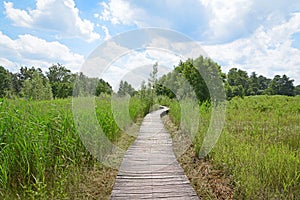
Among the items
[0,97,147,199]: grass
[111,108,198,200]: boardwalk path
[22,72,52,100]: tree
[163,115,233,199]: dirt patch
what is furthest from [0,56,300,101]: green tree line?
[163,115,233,199]: dirt patch

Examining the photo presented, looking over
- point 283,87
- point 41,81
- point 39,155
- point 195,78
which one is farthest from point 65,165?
point 283,87

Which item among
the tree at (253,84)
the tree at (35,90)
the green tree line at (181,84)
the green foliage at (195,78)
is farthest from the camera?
the tree at (253,84)

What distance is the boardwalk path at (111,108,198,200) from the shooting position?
9.91ft

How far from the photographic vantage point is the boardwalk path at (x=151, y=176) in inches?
119

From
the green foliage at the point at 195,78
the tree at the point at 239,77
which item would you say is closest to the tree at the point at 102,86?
the green foliage at the point at 195,78

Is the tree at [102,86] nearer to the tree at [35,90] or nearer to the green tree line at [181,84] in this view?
the green tree line at [181,84]

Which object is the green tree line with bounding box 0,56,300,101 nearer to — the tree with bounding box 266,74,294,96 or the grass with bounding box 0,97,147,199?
the tree with bounding box 266,74,294,96

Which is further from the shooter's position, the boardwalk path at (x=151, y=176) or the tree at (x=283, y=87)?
the tree at (x=283, y=87)

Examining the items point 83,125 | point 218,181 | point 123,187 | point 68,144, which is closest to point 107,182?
point 123,187

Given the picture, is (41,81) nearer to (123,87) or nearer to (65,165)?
(123,87)

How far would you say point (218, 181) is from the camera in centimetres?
323

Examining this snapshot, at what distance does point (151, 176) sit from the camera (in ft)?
12.0

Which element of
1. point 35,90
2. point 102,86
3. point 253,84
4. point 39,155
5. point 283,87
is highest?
point 253,84

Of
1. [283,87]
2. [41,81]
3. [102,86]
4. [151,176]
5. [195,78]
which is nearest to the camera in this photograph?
[151,176]
